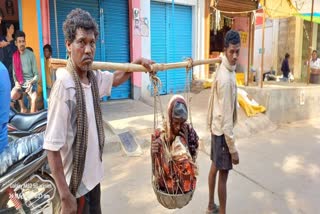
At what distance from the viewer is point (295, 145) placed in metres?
5.80

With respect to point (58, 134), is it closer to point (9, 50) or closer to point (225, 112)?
point (225, 112)

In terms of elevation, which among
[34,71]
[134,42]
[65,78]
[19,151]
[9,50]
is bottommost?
[19,151]

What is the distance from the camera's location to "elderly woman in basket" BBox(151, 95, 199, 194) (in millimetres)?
2178

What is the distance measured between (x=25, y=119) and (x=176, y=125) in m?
1.75

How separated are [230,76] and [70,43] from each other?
1.60 metres

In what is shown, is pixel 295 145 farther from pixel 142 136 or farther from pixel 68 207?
pixel 68 207

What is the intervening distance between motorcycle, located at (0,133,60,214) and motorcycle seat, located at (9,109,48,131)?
2.06ft

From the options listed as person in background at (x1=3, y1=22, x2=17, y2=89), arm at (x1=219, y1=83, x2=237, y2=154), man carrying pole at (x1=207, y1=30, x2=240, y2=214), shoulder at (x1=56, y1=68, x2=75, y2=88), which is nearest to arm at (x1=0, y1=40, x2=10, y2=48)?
person in background at (x1=3, y1=22, x2=17, y2=89)

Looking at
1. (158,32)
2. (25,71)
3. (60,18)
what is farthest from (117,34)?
(25,71)

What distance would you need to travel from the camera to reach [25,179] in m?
2.41

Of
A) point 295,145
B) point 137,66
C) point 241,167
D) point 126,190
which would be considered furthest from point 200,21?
point 137,66

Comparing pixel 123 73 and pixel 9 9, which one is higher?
pixel 9 9

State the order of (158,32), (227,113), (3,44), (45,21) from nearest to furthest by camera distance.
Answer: (227,113), (3,44), (45,21), (158,32)

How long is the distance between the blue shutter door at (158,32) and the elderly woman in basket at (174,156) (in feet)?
19.4
